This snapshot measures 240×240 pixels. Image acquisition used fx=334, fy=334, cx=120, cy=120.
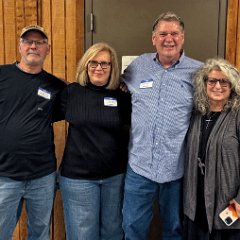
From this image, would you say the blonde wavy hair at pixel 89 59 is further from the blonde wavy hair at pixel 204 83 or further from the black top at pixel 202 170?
the black top at pixel 202 170

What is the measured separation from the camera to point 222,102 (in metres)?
1.98

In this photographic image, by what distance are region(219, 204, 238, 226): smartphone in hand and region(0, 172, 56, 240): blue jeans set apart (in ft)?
3.74

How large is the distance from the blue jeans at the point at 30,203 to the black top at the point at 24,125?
63mm

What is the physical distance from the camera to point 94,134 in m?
2.16

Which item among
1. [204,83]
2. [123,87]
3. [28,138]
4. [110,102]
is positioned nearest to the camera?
[204,83]

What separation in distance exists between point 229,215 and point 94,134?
37.1 inches

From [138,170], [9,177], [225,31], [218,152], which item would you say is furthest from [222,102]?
[9,177]

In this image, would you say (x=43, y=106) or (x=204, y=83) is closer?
(x=204, y=83)

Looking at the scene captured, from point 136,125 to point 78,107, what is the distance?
1.32 ft

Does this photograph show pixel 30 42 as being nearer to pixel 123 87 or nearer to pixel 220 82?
pixel 123 87

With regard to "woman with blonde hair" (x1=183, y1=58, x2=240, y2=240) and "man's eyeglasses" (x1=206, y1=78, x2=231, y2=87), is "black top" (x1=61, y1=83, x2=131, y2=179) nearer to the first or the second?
"woman with blonde hair" (x1=183, y1=58, x2=240, y2=240)

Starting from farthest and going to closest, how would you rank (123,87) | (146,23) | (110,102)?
(146,23) → (123,87) → (110,102)

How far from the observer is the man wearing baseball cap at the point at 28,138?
212 cm

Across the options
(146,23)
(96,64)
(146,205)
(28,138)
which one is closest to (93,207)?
(146,205)
